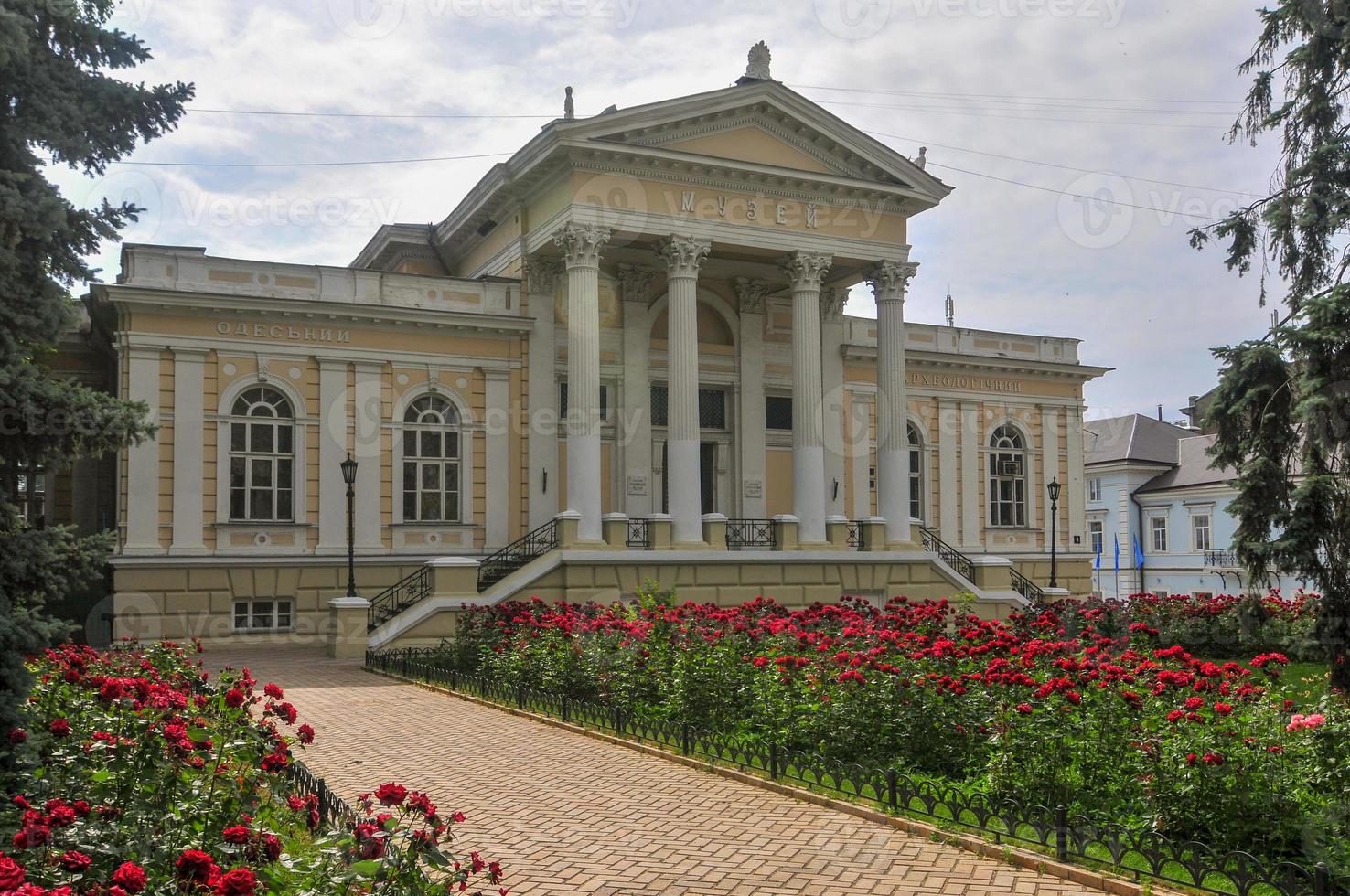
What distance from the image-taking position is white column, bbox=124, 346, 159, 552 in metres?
24.2

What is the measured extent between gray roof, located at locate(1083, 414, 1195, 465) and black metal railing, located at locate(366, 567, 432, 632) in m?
38.1

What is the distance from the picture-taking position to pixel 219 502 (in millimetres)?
25109

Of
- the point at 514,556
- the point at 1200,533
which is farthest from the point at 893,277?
the point at 1200,533

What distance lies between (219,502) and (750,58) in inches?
632

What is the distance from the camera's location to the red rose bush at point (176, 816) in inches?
190

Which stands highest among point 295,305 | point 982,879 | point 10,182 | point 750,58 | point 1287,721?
point 750,58

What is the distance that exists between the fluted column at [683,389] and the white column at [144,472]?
10.8 meters

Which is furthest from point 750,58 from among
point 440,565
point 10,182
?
point 10,182

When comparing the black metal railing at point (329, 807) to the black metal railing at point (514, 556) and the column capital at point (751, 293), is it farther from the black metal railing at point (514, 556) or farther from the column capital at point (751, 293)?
the column capital at point (751, 293)

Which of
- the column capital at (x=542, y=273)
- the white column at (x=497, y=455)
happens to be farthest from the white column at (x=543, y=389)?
the white column at (x=497, y=455)

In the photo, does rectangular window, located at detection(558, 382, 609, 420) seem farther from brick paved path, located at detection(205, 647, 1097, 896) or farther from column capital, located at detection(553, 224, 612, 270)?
brick paved path, located at detection(205, 647, 1097, 896)

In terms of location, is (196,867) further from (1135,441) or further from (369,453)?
(1135,441)

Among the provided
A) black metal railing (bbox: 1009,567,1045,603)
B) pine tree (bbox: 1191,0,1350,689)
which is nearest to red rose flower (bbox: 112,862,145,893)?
pine tree (bbox: 1191,0,1350,689)

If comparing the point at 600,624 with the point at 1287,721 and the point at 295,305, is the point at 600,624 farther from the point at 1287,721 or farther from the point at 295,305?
the point at 295,305
